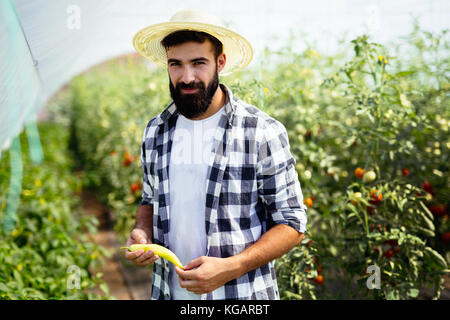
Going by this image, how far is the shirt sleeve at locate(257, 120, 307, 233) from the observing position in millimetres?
1289

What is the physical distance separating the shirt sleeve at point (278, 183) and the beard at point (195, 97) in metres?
0.22

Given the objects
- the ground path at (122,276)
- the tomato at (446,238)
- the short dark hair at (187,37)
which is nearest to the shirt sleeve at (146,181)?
the short dark hair at (187,37)

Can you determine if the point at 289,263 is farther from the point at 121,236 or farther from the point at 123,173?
the point at 123,173

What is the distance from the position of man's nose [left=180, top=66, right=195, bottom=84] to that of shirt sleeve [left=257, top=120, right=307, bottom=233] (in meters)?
0.29

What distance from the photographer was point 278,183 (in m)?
1.29

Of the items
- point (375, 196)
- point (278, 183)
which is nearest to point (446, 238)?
point (375, 196)

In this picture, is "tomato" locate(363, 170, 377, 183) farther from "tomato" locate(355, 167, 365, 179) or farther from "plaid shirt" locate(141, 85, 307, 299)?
"plaid shirt" locate(141, 85, 307, 299)

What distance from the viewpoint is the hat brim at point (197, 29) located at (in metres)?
1.30

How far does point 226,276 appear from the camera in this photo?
3.95 feet

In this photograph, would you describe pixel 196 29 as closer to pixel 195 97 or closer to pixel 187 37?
pixel 187 37

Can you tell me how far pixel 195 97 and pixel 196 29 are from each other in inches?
8.7

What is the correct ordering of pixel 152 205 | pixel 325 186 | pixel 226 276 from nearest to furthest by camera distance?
pixel 226 276 < pixel 152 205 < pixel 325 186

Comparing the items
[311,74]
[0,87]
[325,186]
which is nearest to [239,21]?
[311,74]
